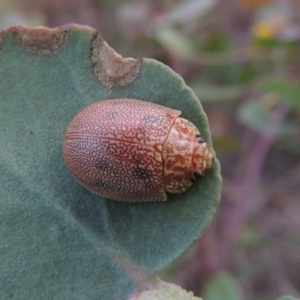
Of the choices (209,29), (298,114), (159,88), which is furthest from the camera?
(209,29)

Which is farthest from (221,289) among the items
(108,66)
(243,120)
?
(108,66)

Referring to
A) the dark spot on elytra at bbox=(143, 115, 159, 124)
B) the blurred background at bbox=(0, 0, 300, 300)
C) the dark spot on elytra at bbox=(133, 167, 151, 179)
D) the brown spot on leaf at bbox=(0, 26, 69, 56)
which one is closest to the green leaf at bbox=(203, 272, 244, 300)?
the blurred background at bbox=(0, 0, 300, 300)

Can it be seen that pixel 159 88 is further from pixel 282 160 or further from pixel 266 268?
pixel 282 160

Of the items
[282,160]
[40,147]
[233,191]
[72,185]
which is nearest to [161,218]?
[72,185]

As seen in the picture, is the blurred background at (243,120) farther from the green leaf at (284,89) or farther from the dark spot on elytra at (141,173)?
the dark spot on elytra at (141,173)

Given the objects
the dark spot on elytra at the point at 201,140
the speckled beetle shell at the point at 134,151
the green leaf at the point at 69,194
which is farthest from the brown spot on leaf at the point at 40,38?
the dark spot on elytra at the point at 201,140
